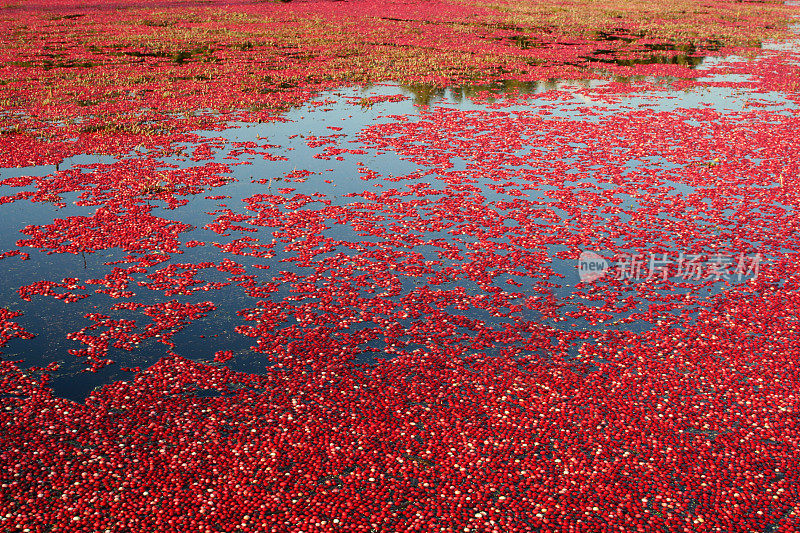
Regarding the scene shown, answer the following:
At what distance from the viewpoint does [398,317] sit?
41.9 ft

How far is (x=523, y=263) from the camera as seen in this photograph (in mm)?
15094

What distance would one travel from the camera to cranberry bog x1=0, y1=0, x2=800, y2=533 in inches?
A: 337

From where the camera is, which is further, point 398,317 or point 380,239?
point 380,239

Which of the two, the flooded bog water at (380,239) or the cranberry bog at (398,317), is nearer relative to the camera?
the cranberry bog at (398,317)

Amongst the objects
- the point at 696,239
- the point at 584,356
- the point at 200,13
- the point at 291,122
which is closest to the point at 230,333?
the point at 584,356

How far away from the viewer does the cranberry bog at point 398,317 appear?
28.1ft

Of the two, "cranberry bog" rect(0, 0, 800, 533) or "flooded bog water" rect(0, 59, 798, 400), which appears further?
"flooded bog water" rect(0, 59, 798, 400)

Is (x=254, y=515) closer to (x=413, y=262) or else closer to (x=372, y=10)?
(x=413, y=262)

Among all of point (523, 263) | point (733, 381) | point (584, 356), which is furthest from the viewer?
point (523, 263)

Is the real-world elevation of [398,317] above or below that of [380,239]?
below

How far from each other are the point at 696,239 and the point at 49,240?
1704 centimetres

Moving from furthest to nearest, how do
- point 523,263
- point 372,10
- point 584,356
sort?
1. point 372,10
2. point 523,263
3. point 584,356

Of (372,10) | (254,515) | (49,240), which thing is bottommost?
(254,515)

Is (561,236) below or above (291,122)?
below
